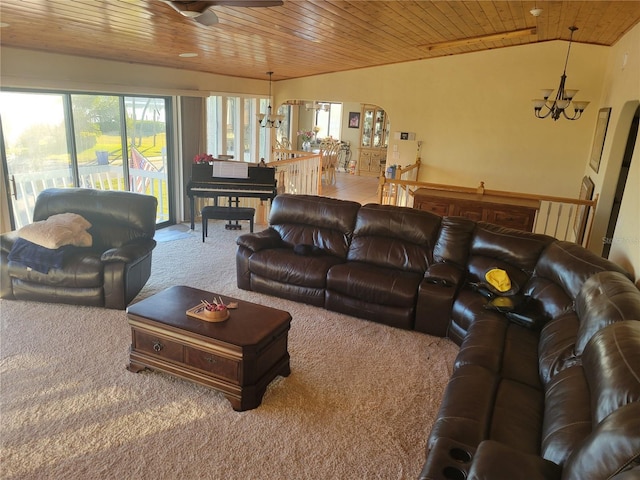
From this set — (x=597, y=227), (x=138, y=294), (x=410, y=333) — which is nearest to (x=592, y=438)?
(x=410, y=333)

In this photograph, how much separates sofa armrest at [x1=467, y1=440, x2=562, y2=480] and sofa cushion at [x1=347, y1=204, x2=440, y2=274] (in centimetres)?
261

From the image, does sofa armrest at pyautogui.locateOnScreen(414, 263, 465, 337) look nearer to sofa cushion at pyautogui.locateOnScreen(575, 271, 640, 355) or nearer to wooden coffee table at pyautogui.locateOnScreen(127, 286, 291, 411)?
sofa cushion at pyautogui.locateOnScreen(575, 271, 640, 355)

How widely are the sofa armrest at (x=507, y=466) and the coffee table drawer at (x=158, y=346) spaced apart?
194 cm

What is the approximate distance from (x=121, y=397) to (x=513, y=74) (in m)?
7.44

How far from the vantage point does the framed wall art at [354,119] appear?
14.6m

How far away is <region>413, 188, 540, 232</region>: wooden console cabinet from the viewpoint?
5.98 meters

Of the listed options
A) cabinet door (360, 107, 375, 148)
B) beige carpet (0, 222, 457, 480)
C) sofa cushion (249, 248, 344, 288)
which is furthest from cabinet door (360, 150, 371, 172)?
Answer: beige carpet (0, 222, 457, 480)

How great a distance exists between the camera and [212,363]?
9.45ft

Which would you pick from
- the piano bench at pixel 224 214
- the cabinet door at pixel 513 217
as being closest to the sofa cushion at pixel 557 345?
the cabinet door at pixel 513 217

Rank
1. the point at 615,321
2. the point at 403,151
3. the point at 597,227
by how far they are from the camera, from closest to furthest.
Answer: the point at 615,321 < the point at 597,227 < the point at 403,151

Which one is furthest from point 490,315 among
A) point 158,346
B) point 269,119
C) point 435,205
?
point 269,119

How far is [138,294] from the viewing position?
456cm

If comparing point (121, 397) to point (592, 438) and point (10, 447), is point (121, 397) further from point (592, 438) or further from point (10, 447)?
point (592, 438)

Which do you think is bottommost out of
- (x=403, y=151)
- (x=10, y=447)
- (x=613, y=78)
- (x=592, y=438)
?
(x=10, y=447)
